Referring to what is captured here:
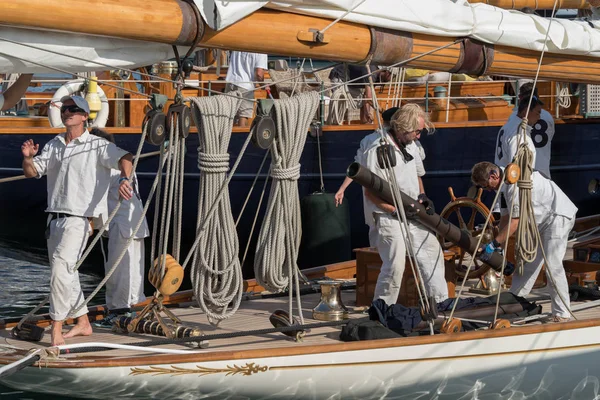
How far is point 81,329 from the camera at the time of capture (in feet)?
22.9

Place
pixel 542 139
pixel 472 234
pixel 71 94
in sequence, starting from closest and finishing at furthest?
1. pixel 472 234
2. pixel 542 139
3. pixel 71 94

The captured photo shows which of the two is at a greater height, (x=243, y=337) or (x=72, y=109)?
(x=72, y=109)

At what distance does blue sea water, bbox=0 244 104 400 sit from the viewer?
1119cm

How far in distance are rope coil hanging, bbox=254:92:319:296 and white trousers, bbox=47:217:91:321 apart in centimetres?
110

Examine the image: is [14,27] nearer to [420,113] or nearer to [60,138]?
[60,138]

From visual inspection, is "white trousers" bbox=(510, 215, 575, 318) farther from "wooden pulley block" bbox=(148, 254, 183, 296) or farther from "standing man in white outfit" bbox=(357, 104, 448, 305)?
"wooden pulley block" bbox=(148, 254, 183, 296)

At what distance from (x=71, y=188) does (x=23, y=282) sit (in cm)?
614

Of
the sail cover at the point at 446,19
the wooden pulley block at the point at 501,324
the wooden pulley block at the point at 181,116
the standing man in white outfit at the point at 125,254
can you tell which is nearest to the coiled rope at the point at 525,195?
the wooden pulley block at the point at 501,324

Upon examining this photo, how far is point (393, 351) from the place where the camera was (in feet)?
20.8

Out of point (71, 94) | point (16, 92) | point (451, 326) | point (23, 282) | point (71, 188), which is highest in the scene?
point (71, 94)

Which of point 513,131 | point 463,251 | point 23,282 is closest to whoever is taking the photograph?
point 463,251

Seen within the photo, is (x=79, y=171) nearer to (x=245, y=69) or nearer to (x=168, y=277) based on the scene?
(x=168, y=277)

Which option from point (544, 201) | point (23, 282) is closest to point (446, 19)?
point (544, 201)

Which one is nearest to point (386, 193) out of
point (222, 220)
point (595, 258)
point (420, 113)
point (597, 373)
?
point (420, 113)
